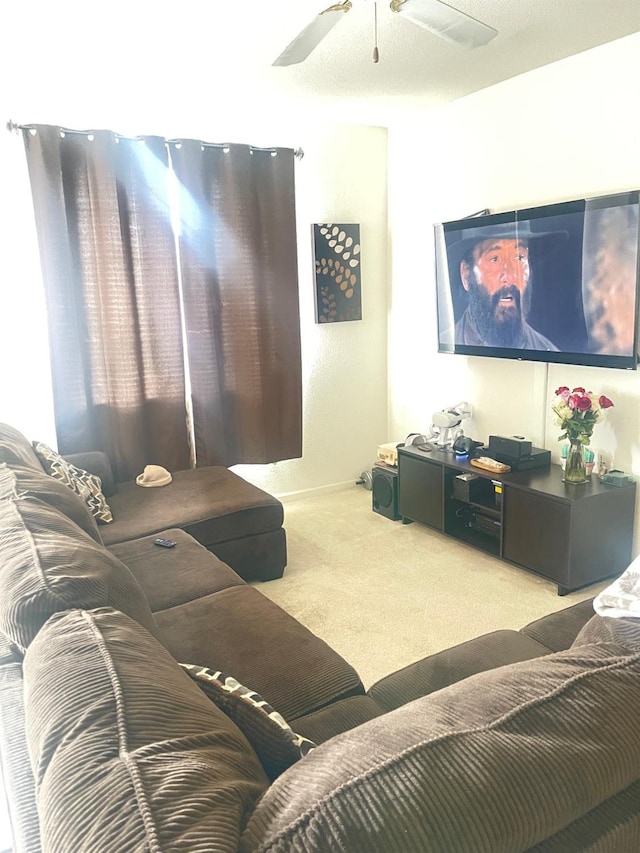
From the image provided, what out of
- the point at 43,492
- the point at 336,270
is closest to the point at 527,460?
the point at 336,270

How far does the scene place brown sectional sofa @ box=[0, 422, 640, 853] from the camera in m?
0.72

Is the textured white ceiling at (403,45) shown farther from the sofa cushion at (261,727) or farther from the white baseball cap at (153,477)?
the sofa cushion at (261,727)

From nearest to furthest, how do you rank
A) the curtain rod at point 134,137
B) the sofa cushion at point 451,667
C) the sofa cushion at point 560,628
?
1. the sofa cushion at point 451,667
2. the sofa cushion at point 560,628
3. the curtain rod at point 134,137

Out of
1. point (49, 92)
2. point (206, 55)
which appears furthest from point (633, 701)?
point (49, 92)

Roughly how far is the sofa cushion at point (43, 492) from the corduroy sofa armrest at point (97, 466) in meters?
1.11

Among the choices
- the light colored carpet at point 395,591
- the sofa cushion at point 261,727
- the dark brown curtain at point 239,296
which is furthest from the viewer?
the dark brown curtain at point 239,296

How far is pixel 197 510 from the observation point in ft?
10.5

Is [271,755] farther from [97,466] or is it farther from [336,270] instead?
[336,270]

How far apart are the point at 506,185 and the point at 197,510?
252 cm

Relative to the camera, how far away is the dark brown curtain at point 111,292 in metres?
3.55

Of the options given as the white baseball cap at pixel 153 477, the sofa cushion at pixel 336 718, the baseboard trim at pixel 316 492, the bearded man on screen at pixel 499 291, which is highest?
the bearded man on screen at pixel 499 291

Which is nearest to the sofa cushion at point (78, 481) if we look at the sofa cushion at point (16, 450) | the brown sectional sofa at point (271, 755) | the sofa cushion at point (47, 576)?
the sofa cushion at point (16, 450)

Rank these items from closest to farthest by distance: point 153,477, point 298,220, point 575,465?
point 575,465, point 153,477, point 298,220

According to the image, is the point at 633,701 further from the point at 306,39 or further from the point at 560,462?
the point at 560,462
